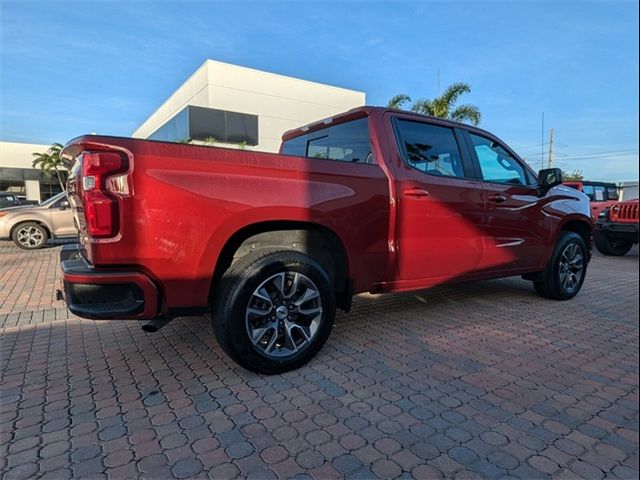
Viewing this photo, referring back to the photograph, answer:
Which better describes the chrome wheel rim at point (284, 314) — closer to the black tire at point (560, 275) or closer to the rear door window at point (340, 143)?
the rear door window at point (340, 143)

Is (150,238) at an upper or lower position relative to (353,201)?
lower

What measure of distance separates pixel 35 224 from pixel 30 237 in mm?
345

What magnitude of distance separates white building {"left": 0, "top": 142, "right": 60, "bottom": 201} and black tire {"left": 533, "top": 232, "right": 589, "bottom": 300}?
39093mm

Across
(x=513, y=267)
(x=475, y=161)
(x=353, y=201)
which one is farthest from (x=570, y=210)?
(x=353, y=201)

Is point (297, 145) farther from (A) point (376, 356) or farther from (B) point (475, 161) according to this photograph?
(A) point (376, 356)

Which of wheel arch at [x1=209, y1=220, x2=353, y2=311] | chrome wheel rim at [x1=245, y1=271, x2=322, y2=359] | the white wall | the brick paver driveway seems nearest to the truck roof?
wheel arch at [x1=209, y1=220, x2=353, y2=311]

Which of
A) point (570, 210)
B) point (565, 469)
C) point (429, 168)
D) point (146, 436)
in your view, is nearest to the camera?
point (565, 469)

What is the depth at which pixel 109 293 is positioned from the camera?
2645 millimetres

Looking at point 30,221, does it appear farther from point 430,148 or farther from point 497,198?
point 497,198

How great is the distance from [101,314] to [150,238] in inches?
21.9

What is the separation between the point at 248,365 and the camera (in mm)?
3027

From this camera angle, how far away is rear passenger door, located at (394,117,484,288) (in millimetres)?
3767

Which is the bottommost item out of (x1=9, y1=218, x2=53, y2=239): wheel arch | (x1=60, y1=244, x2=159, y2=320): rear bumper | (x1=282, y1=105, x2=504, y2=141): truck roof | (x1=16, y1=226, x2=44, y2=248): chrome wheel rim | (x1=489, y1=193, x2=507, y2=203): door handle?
(x1=16, y1=226, x2=44, y2=248): chrome wheel rim

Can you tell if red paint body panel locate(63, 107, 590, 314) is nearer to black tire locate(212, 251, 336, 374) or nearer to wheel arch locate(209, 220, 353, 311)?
wheel arch locate(209, 220, 353, 311)
